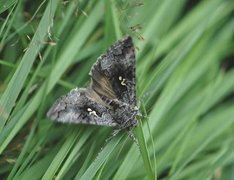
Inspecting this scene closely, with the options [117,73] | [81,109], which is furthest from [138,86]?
[81,109]

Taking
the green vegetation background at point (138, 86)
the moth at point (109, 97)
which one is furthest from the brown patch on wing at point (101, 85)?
the green vegetation background at point (138, 86)

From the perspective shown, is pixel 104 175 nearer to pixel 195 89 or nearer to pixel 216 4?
pixel 195 89

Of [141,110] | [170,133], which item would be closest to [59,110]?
[141,110]

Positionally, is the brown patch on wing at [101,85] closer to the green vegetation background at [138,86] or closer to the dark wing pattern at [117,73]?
the dark wing pattern at [117,73]

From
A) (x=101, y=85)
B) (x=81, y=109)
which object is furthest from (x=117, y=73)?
(x=81, y=109)

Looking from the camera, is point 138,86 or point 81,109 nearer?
point 81,109

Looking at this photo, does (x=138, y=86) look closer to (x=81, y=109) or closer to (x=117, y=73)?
(x=117, y=73)
